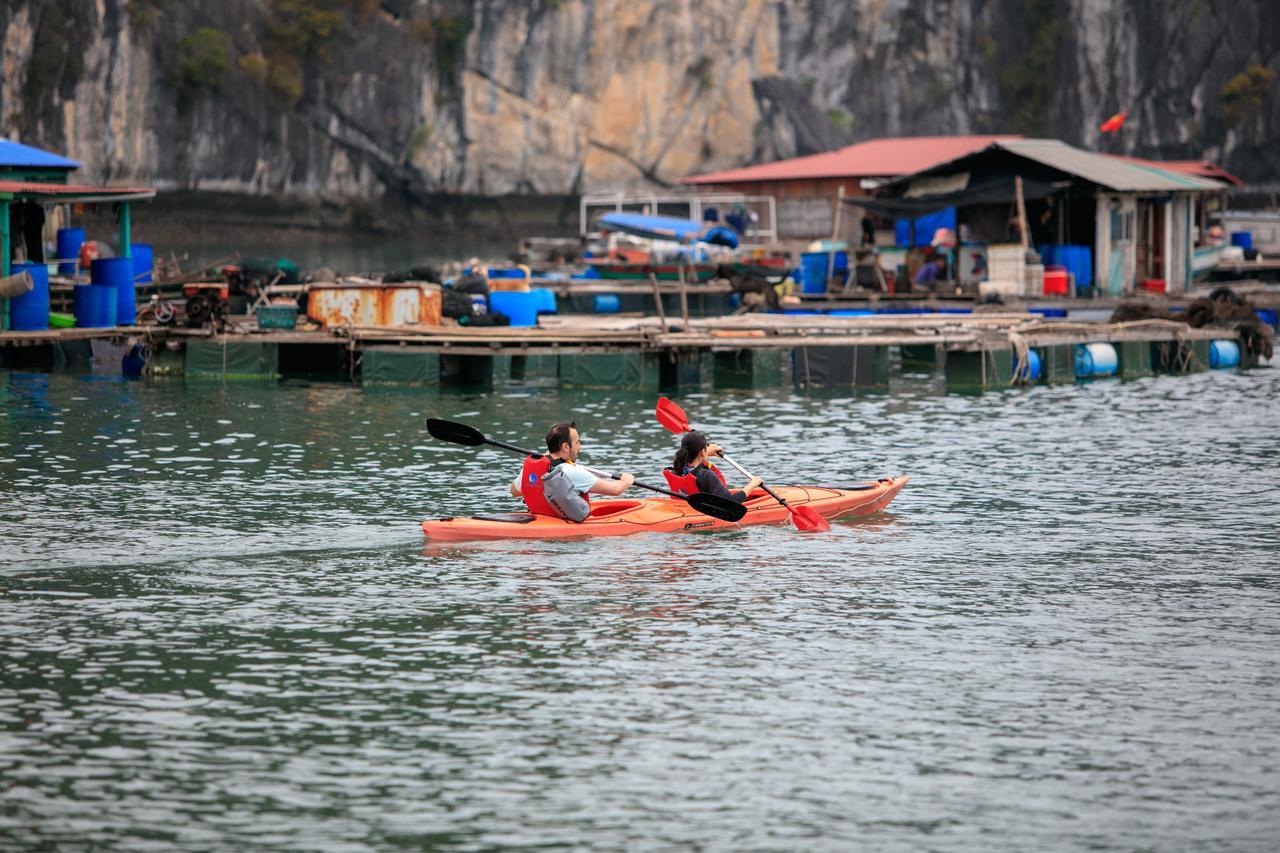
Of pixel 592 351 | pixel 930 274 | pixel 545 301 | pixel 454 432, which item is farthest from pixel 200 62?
pixel 454 432

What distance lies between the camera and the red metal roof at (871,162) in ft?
177

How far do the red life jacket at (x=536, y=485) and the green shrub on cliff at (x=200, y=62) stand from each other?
64.6 metres

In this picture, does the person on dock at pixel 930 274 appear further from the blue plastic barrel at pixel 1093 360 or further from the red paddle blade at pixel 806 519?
the red paddle blade at pixel 806 519

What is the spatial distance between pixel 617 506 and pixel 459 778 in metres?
6.97

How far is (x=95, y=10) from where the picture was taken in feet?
236

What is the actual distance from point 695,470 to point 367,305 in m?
15.0

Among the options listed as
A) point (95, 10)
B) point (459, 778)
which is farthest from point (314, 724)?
point (95, 10)

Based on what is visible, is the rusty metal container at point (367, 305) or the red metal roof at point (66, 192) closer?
the red metal roof at point (66, 192)

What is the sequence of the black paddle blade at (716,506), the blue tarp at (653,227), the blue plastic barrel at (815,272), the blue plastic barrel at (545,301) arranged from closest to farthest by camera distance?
the black paddle blade at (716,506) → the blue plastic barrel at (545,301) → the blue plastic barrel at (815,272) → the blue tarp at (653,227)

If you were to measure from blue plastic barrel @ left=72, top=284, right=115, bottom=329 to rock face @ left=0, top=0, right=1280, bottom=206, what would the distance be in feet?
148

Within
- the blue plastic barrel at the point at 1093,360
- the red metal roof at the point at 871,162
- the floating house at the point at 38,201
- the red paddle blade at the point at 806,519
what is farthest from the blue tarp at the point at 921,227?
the red paddle blade at the point at 806,519

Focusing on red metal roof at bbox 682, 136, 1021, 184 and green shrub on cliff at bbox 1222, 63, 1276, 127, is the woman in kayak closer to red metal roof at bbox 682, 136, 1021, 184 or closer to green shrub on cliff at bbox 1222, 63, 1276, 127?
red metal roof at bbox 682, 136, 1021, 184

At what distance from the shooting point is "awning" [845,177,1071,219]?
3819cm

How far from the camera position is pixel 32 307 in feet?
99.8
